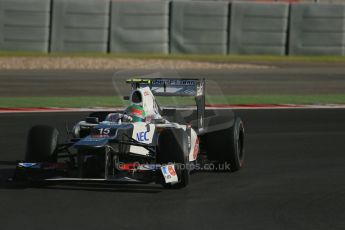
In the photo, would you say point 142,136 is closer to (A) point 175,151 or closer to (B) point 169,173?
(A) point 175,151

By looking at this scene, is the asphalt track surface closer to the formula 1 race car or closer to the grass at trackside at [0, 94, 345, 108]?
the formula 1 race car

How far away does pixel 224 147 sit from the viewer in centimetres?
1243

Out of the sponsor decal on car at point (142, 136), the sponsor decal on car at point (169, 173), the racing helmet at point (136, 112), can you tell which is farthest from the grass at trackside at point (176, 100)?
the sponsor decal on car at point (169, 173)

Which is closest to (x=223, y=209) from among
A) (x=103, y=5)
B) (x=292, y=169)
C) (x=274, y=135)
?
(x=292, y=169)

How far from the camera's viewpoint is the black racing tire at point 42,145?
11.2m

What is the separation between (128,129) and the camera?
37.5ft

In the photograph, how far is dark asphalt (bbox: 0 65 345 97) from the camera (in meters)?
24.6

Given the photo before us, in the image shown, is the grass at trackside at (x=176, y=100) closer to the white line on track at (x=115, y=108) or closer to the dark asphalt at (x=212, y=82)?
the white line on track at (x=115, y=108)

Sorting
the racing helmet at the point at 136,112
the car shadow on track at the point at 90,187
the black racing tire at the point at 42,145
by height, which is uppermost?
the racing helmet at the point at 136,112

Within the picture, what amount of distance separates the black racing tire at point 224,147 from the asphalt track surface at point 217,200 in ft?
0.64

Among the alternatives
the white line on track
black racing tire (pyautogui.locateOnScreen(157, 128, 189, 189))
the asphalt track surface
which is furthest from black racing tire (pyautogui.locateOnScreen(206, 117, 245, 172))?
the white line on track

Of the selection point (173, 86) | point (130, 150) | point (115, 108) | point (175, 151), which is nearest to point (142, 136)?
point (130, 150)

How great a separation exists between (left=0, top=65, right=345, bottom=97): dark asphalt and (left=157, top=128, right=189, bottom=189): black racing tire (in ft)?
38.1

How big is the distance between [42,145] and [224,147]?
2467mm
